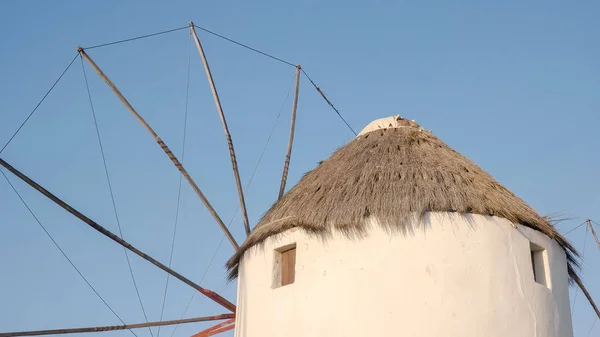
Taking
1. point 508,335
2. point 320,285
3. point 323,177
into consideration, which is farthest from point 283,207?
point 508,335

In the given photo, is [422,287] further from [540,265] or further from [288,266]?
[540,265]

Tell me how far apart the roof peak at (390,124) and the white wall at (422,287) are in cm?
260

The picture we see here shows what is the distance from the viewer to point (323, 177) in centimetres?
1183

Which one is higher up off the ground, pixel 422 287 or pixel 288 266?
pixel 288 266

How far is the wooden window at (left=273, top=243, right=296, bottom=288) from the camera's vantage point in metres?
11.1

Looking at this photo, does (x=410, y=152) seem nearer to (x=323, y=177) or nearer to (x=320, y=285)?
(x=323, y=177)

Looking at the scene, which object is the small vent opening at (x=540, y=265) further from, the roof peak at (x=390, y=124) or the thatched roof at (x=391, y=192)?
the roof peak at (x=390, y=124)

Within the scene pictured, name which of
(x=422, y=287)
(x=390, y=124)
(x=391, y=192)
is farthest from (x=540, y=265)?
(x=390, y=124)

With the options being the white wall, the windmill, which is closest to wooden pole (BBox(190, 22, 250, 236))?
the windmill

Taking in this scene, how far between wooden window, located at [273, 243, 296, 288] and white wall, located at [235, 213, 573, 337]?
25cm

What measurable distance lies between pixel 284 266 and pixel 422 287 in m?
2.08

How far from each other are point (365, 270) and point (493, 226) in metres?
1.77

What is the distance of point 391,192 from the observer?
34.8ft

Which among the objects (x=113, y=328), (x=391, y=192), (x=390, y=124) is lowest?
(x=113, y=328)
